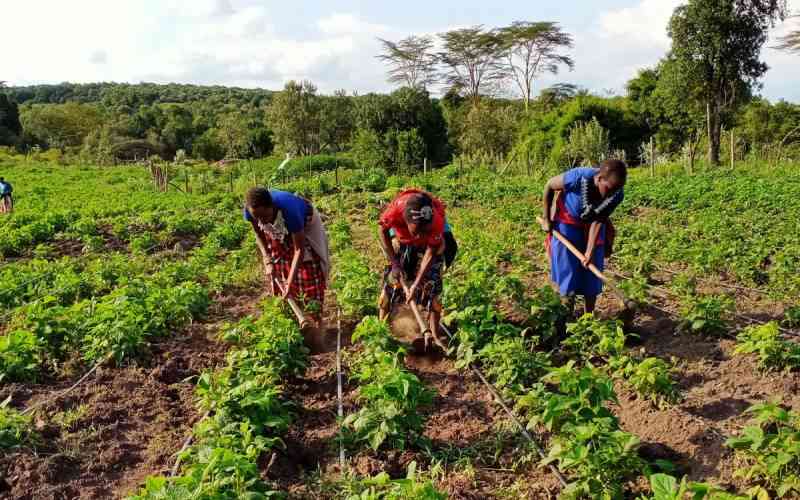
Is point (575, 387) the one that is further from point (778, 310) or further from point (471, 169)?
point (471, 169)

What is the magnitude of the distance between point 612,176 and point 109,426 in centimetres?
386

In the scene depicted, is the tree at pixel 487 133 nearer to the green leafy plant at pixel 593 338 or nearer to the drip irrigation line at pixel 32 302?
the drip irrigation line at pixel 32 302

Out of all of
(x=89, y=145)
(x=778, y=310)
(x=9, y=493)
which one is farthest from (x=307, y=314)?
(x=89, y=145)

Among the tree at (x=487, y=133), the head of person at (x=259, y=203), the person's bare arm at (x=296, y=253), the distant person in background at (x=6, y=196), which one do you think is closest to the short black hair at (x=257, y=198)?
the head of person at (x=259, y=203)

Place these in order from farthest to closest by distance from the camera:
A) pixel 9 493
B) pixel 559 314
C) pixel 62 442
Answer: pixel 559 314, pixel 62 442, pixel 9 493

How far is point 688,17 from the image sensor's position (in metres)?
19.2

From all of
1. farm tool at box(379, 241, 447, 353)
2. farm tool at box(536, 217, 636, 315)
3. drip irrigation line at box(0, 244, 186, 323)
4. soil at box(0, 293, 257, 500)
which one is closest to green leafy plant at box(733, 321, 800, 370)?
farm tool at box(536, 217, 636, 315)

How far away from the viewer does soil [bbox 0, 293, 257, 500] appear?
3.46m

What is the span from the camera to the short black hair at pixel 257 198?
15.1 ft

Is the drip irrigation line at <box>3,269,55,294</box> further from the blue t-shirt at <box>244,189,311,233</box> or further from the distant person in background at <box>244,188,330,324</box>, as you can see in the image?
the blue t-shirt at <box>244,189,311,233</box>

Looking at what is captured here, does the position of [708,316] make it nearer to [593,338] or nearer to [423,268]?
[593,338]

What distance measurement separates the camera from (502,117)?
30422 mm

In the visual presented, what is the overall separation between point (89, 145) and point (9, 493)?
5122cm

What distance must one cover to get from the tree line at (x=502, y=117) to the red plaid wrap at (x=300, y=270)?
51.7 ft
